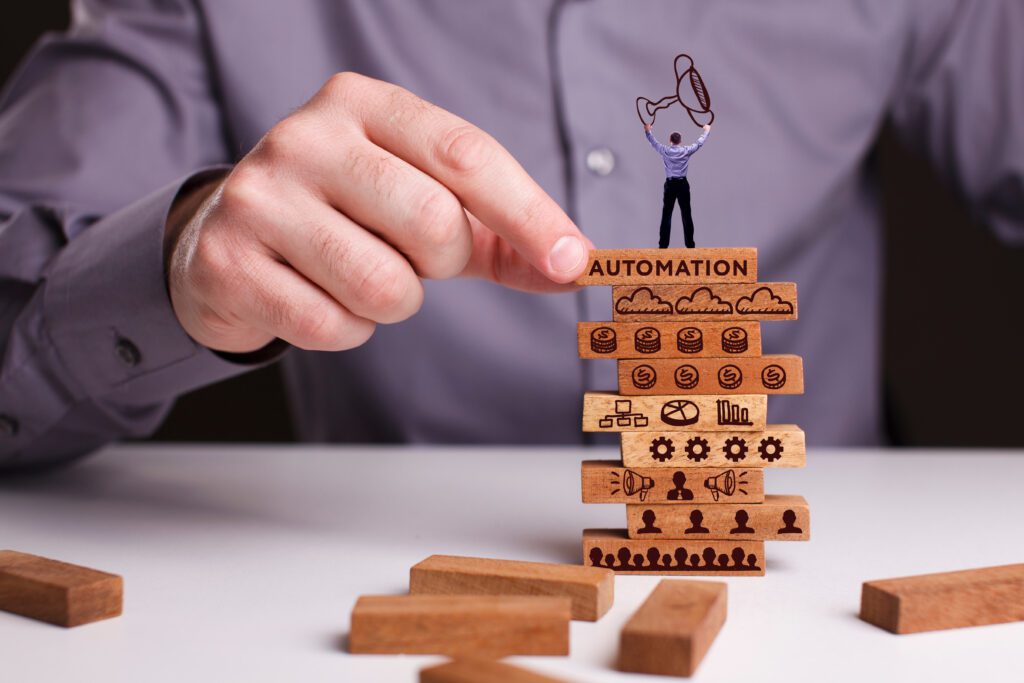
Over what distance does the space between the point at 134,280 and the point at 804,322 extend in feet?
4.53

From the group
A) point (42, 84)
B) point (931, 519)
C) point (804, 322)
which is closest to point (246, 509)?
point (931, 519)

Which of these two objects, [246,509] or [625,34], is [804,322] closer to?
[625,34]

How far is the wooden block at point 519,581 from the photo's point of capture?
0.97m

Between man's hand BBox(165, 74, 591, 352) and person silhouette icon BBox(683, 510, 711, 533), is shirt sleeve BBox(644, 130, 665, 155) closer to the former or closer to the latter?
man's hand BBox(165, 74, 591, 352)

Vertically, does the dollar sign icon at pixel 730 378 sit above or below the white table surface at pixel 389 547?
above

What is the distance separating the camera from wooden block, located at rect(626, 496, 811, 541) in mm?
1131

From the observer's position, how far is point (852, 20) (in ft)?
6.82

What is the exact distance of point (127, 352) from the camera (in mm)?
1521

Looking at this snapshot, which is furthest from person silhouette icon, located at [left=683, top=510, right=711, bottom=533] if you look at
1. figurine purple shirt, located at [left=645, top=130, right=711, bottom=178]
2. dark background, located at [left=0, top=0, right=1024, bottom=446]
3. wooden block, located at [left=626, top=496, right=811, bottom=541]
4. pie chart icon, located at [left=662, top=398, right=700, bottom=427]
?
dark background, located at [left=0, top=0, right=1024, bottom=446]

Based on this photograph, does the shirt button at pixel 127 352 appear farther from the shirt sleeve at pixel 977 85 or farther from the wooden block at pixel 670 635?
the shirt sleeve at pixel 977 85

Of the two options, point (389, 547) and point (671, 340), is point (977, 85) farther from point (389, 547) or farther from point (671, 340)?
point (389, 547)

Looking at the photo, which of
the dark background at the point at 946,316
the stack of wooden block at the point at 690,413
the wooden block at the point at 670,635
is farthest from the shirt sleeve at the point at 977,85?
the wooden block at the point at 670,635

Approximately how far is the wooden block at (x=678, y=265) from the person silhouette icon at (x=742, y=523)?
26cm

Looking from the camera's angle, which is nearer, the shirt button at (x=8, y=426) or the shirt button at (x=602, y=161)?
the shirt button at (x=8, y=426)
